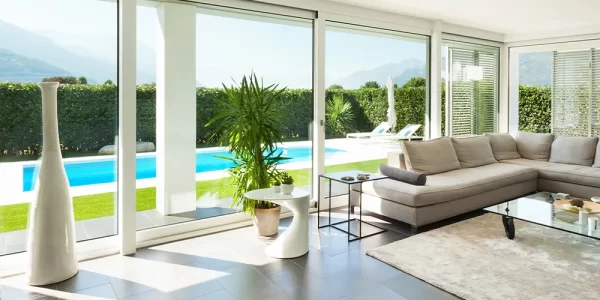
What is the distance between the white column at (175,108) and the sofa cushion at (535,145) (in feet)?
17.4

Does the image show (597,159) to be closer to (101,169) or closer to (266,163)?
(266,163)

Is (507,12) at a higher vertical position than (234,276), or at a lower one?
higher

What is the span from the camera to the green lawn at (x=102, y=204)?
3.37 meters

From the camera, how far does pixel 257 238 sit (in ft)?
13.4

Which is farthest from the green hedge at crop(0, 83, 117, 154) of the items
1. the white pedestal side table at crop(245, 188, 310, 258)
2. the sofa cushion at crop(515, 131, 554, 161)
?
the sofa cushion at crop(515, 131, 554, 161)

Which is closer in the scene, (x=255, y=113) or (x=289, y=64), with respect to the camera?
(x=255, y=113)

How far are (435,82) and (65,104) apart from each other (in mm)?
5014

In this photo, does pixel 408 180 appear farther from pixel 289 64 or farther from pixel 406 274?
pixel 289 64

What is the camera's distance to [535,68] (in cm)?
750

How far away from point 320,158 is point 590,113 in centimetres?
499

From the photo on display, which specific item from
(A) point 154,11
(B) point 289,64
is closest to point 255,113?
(B) point 289,64

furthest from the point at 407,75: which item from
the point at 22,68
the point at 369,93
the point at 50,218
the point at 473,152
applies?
the point at 50,218

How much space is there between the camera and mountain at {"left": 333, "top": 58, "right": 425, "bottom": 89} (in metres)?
5.36

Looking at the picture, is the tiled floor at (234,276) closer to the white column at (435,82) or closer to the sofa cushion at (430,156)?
the sofa cushion at (430,156)
